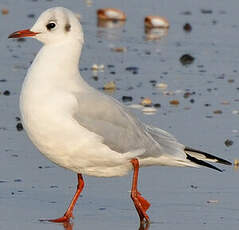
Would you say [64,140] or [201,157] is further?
[201,157]

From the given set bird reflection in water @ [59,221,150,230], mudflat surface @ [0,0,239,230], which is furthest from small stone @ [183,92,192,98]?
bird reflection in water @ [59,221,150,230]

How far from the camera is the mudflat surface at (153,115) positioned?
23.4 ft

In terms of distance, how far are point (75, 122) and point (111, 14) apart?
7.04 meters

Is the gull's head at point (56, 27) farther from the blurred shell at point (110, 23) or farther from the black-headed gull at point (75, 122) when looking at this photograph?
the blurred shell at point (110, 23)

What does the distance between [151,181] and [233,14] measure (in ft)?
22.2

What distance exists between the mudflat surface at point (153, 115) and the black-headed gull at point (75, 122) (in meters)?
0.22

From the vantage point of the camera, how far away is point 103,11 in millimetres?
13797

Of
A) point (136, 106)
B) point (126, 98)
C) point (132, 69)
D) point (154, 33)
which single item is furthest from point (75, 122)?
point (154, 33)

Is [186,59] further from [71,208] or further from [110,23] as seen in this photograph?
[71,208]

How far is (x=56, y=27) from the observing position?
712cm

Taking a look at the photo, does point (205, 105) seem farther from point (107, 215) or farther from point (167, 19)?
point (167, 19)

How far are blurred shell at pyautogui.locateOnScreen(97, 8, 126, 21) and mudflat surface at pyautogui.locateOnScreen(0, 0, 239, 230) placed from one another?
127 millimetres

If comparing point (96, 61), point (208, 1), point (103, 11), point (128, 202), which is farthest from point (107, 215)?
point (208, 1)

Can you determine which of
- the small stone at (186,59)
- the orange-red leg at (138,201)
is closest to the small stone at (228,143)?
the orange-red leg at (138,201)
